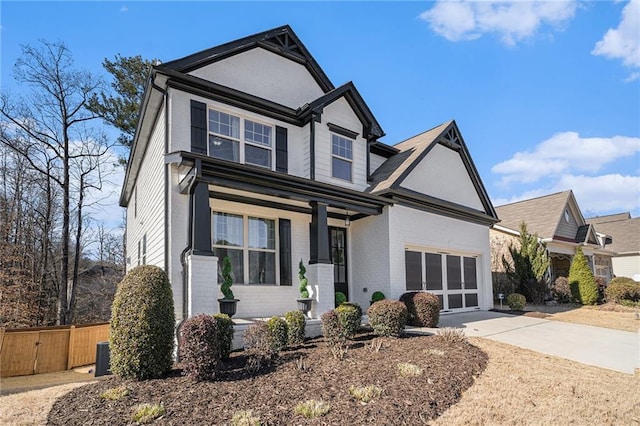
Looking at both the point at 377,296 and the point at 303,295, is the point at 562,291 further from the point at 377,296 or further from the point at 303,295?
the point at 303,295

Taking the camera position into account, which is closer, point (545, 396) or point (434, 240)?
point (545, 396)

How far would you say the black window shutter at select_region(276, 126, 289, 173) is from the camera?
1145cm

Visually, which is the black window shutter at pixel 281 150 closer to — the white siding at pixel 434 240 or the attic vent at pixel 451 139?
the white siding at pixel 434 240

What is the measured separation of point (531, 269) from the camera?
18.5m

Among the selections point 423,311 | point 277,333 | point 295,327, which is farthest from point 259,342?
point 423,311

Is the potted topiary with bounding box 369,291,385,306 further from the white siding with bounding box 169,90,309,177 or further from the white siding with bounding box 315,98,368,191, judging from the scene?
the white siding with bounding box 169,90,309,177

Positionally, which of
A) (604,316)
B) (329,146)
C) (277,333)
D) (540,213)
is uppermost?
(329,146)

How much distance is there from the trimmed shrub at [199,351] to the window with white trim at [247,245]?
3.99 metres

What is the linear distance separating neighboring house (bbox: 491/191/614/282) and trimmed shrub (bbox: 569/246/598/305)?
218 cm

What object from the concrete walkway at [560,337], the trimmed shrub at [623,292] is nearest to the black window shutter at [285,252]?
the concrete walkway at [560,337]

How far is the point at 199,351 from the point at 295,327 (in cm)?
267

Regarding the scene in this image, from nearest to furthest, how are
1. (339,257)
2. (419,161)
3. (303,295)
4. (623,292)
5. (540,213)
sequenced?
(303,295) → (339,257) → (419,161) → (623,292) → (540,213)

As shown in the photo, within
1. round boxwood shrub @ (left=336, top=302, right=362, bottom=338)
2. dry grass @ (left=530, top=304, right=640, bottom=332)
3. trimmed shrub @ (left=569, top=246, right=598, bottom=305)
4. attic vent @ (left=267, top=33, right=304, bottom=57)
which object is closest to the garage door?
dry grass @ (left=530, top=304, right=640, bottom=332)

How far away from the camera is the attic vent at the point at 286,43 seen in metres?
12.2
